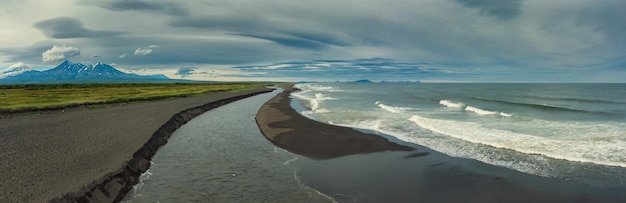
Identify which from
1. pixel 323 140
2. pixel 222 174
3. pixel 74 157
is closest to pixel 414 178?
pixel 222 174

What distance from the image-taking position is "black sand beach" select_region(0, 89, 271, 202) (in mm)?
11085

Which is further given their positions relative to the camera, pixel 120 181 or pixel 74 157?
pixel 74 157

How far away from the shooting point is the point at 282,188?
12.8 metres

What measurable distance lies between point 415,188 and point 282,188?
487cm

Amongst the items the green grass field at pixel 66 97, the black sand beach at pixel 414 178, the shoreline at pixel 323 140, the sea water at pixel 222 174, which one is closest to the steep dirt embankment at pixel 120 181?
the sea water at pixel 222 174

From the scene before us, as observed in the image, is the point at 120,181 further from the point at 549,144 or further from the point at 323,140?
the point at 549,144

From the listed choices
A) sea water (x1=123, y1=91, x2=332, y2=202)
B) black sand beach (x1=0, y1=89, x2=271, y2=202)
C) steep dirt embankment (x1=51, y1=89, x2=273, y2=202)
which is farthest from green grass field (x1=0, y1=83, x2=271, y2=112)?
steep dirt embankment (x1=51, y1=89, x2=273, y2=202)

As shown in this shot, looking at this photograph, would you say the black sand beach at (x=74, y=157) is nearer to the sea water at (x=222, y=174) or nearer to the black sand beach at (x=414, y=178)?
the sea water at (x=222, y=174)

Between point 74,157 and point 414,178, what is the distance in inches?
568

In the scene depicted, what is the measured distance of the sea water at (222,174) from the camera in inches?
475

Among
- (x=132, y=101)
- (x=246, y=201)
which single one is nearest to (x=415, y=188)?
(x=246, y=201)

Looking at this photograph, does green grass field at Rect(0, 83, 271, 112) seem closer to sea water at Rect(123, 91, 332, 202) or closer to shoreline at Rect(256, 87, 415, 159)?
sea water at Rect(123, 91, 332, 202)

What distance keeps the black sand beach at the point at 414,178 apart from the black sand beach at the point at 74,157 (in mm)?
7236

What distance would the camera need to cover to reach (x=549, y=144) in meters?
19.9
